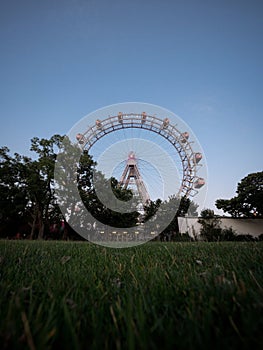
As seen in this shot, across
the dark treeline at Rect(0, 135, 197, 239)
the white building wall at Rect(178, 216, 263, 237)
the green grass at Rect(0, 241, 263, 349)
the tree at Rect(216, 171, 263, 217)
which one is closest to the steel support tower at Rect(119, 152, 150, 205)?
the dark treeline at Rect(0, 135, 197, 239)

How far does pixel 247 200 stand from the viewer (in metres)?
17.9

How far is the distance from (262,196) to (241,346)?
65.2ft

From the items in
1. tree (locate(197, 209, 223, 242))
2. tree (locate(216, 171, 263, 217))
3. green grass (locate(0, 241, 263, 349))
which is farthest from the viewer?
tree (locate(216, 171, 263, 217))

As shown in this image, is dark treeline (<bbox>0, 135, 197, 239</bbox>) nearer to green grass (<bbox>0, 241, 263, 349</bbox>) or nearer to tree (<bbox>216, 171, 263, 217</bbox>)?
tree (<bbox>216, 171, 263, 217</bbox>)

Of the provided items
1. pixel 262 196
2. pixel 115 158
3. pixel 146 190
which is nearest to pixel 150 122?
pixel 115 158

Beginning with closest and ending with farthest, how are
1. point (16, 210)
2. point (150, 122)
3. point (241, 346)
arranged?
1. point (241, 346)
2. point (16, 210)
3. point (150, 122)

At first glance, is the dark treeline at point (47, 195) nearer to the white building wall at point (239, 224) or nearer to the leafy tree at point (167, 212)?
the leafy tree at point (167, 212)

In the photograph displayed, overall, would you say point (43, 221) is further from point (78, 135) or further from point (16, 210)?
point (78, 135)

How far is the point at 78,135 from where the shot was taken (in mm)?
19203

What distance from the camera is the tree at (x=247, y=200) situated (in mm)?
17516

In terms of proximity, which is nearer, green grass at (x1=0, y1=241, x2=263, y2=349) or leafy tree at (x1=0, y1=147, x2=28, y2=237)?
green grass at (x1=0, y1=241, x2=263, y2=349)

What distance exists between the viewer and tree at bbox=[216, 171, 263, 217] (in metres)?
17.5

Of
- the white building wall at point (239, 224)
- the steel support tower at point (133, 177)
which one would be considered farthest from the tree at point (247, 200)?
the steel support tower at point (133, 177)

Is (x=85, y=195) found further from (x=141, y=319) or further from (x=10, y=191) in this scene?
(x=141, y=319)
